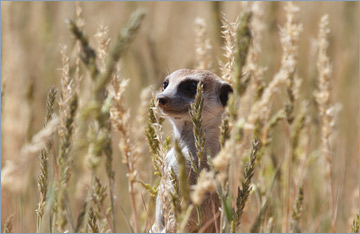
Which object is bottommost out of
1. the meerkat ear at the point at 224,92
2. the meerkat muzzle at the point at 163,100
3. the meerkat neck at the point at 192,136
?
the meerkat neck at the point at 192,136

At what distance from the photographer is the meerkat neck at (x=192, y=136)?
7.41 ft

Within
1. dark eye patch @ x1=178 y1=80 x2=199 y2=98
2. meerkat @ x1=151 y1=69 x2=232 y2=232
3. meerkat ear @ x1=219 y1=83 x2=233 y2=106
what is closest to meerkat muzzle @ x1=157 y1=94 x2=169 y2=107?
meerkat @ x1=151 y1=69 x2=232 y2=232

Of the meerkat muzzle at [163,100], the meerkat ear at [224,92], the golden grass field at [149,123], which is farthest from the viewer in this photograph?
the meerkat ear at [224,92]

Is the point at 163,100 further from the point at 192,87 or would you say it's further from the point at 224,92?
the point at 224,92

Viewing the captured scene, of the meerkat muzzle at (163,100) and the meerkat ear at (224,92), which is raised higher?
the meerkat ear at (224,92)

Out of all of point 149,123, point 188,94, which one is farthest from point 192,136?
point 149,123

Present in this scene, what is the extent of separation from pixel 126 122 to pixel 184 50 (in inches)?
105

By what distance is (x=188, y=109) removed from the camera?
2098 millimetres

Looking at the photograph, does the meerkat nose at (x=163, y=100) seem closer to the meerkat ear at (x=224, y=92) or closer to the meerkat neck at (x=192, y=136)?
the meerkat neck at (x=192, y=136)

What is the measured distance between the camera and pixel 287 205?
2168mm

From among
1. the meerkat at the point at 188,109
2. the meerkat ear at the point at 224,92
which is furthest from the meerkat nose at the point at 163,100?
the meerkat ear at the point at 224,92

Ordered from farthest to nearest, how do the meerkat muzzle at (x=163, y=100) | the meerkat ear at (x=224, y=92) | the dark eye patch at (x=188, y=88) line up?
1. the meerkat ear at (x=224, y=92)
2. the dark eye patch at (x=188, y=88)
3. the meerkat muzzle at (x=163, y=100)

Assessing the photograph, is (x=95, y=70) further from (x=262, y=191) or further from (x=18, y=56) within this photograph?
(x=262, y=191)

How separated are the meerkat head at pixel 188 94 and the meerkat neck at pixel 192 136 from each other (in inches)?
1.7
